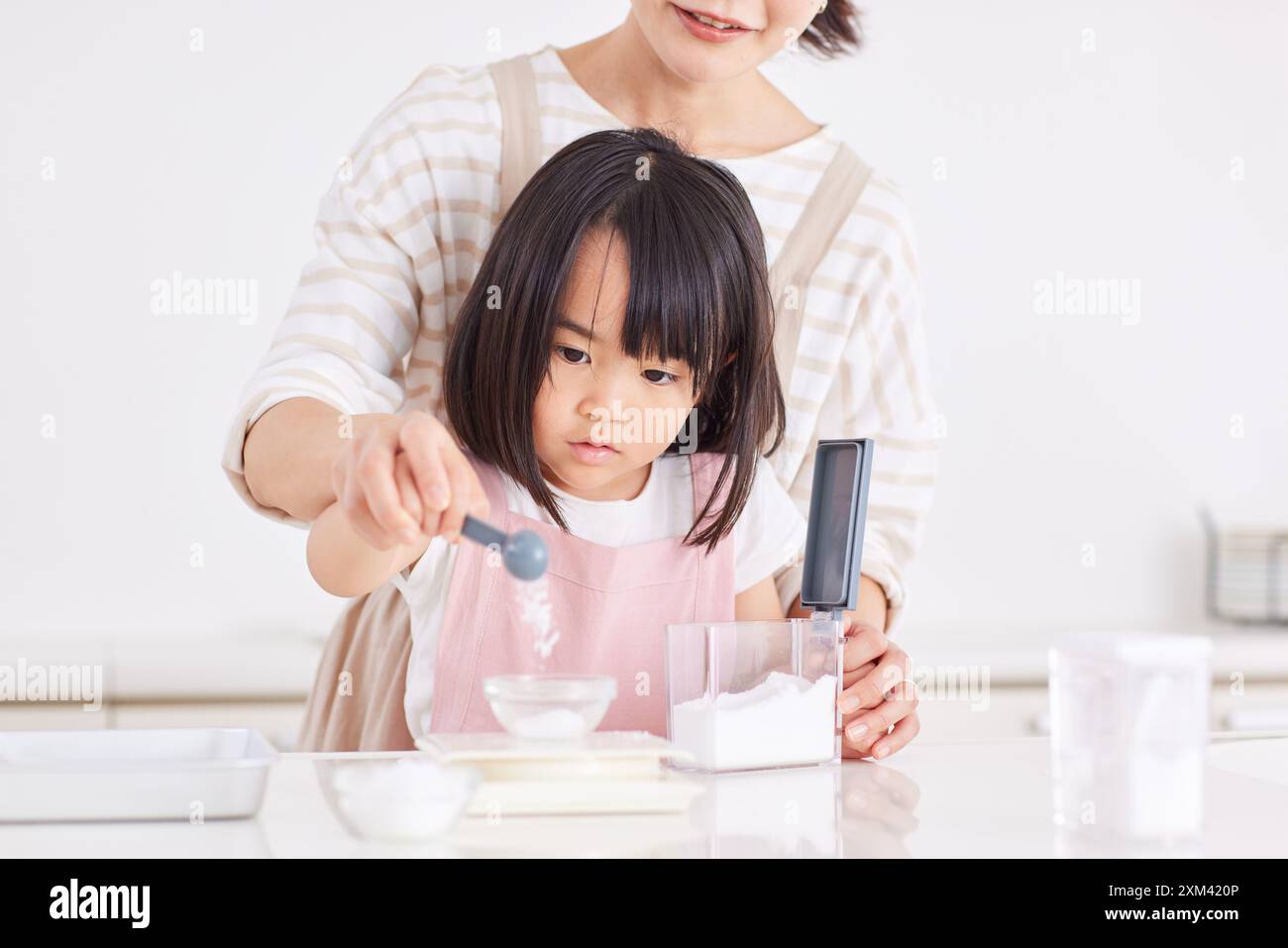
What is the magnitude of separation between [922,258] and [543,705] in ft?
7.41

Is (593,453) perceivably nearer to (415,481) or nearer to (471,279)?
(471,279)

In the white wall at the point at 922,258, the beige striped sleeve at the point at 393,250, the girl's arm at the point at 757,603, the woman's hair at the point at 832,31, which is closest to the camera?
the beige striped sleeve at the point at 393,250

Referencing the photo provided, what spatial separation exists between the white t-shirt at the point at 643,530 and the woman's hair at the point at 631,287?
1.4 inches

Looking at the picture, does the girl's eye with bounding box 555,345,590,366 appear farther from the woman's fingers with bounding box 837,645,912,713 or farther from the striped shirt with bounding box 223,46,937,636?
the woman's fingers with bounding box 837,645,912,713

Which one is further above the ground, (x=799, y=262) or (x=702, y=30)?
(x=702, y=30)

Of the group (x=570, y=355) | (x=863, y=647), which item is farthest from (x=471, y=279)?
(x=863, y=647)

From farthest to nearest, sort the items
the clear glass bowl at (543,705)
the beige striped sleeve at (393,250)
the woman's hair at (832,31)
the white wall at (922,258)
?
1. the white wall at (922,258)
2. the woman's hair at (832,31)
3. the beige striped sleeve at (393,250)
4. the clear glass bowl at (543,705)

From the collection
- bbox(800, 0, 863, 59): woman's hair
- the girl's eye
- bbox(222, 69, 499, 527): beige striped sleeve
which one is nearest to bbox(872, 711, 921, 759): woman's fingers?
the girl's eye

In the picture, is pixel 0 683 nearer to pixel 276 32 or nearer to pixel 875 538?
pixel 276 32

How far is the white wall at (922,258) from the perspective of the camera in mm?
2594

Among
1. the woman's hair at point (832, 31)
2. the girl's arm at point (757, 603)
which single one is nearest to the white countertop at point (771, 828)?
the girl's arm at point (757, 603)

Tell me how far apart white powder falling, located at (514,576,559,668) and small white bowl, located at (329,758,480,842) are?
45cm

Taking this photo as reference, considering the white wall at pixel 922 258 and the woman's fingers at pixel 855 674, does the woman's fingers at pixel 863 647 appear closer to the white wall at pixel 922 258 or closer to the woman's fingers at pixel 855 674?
the woman's fingers at pixel 855 674

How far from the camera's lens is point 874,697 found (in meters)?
1.11
